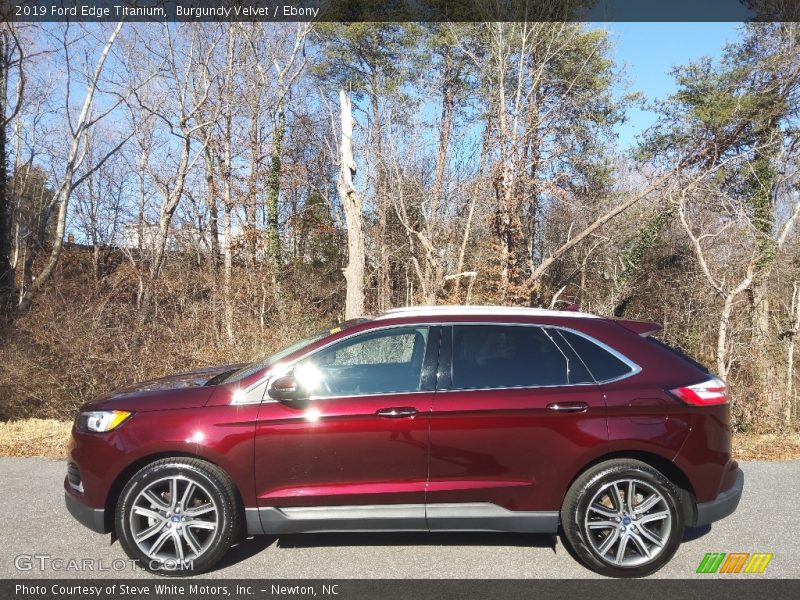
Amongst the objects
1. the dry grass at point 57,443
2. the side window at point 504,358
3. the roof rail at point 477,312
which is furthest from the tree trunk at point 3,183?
the side window at point 504,358

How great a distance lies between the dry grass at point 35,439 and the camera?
668 cm

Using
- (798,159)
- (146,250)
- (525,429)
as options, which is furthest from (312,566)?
(146,250)

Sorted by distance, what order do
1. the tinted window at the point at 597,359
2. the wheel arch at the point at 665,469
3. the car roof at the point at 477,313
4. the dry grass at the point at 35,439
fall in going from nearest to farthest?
the wheel arch at the point at 665,469 < the tinted window at the point at 597,359 < the car roof at the point at 477,313 < the dry grass at the point at 35,439

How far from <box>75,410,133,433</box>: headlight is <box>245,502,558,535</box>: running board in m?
1.01

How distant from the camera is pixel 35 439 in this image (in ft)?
23.7

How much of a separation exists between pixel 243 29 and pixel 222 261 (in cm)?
840

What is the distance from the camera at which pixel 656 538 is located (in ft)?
12.4

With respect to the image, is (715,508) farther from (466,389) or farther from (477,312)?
(477,312)

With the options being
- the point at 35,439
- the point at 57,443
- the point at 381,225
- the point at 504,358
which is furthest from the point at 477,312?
the point at 381,225

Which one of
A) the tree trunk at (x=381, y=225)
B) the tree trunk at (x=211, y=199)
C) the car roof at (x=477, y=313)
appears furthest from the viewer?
the tree trunk at (x=211, y=199)

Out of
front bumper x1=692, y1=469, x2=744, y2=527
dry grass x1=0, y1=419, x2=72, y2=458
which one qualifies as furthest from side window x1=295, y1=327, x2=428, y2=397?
dry grass x1=0, y1=419, x2=72, y2=458

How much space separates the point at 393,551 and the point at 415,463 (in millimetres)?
740

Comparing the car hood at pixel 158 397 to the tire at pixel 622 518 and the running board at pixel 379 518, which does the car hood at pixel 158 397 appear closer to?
the running board at pixel 379 518

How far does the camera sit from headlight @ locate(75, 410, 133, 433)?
3.84 metres
